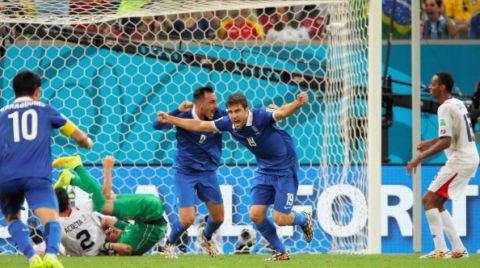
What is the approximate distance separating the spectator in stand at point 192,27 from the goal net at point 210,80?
0.7 inches

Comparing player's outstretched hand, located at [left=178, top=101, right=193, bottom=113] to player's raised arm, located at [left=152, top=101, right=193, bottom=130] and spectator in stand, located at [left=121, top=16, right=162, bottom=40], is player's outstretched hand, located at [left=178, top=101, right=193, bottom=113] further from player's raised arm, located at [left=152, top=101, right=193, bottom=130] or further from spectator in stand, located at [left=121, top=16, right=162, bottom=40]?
spectator in stand, located at [left=121, top=16, right=162, bottom=40]

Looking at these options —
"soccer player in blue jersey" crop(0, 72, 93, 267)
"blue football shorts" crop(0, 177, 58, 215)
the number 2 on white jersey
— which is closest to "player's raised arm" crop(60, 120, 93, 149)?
"soccer player in blue jersey" crop(0, 72, 93, 267)

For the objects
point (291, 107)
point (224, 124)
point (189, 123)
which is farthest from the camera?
point (189, 123)

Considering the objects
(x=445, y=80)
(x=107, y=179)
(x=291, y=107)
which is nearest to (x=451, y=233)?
(x=445, y=80)

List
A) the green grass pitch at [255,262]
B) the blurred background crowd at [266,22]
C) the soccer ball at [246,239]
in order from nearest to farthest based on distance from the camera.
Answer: the green grass pitch at [255,262]
the soccer ball at [246,239]
the blurred background crowd at [266,22]

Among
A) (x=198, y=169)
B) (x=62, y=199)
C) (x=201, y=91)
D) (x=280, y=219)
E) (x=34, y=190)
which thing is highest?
(x=201, y=91)

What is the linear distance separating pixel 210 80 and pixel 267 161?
3.12m

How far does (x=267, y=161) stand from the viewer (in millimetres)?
10578

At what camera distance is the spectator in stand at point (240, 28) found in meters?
13.8

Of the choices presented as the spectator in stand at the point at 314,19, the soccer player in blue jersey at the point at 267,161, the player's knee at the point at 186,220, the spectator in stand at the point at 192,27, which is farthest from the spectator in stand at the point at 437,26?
the player's knee at the point at 186,220

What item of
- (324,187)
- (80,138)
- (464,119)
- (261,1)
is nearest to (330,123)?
(324,187)

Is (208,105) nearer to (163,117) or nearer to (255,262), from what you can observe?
(163,117)

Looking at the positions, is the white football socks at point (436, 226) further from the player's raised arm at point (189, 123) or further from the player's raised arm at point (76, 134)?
the player's raised arm at point (76, 134)

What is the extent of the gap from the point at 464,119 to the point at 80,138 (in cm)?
416
